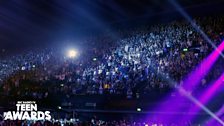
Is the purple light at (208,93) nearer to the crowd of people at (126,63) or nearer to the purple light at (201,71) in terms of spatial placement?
the crowd of people at (126,63)

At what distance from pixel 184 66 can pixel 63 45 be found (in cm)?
1163

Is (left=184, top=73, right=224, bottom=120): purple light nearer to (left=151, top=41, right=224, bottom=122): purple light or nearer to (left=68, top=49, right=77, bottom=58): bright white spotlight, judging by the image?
(left=151, top=41, right=224, bottom=122): purple light

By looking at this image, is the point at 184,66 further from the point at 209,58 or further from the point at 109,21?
the point at 109,21

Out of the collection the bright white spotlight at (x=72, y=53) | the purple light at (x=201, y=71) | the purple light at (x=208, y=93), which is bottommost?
the purple light at (x=208, y=93)

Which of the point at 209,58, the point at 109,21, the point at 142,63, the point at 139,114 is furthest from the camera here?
the point at 109,21

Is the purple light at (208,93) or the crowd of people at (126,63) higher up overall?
the crowd of people at (126,63)

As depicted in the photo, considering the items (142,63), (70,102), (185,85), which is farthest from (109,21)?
(185,85)

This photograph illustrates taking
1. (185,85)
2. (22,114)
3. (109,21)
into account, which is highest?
(109,21)

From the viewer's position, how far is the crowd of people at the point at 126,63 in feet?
60.2

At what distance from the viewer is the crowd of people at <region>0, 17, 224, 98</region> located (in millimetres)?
18359

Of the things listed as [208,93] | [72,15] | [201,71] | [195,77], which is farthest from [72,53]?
[208,93]

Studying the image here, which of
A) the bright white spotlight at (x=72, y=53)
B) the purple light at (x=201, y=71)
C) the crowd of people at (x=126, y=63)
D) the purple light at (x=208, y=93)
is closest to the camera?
the purple light at (x=208, y=93)

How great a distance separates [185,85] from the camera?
17203mm

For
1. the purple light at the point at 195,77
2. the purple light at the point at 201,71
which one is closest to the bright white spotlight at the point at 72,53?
the purple light at the point at 195,77
